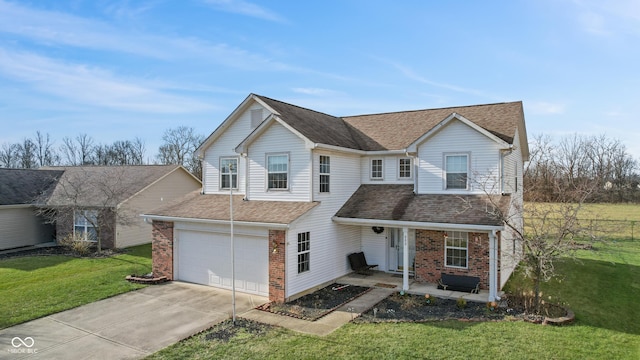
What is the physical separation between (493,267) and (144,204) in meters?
20.1

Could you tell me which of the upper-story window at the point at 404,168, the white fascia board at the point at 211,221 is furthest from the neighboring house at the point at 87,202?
the upper-story window at the point at 404,168

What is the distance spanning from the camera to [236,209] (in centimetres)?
1476

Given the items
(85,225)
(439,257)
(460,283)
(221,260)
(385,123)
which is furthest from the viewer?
(85,225)

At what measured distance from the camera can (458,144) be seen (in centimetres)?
1494

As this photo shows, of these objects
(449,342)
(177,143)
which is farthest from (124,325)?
(177,143)

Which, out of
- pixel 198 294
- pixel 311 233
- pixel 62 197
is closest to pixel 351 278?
pixel 311 233

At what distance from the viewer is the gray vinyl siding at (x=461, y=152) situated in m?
14.3

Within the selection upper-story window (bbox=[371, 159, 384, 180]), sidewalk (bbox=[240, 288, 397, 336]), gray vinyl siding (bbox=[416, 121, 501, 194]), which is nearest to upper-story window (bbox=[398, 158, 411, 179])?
upper-story window (bbox=[371, 159, 384, 180])

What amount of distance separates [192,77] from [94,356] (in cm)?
1410

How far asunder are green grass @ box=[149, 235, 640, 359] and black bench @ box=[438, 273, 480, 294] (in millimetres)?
2881

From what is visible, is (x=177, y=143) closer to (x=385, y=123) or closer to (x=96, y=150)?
(x=96, y=150)

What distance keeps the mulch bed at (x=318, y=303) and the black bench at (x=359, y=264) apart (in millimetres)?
1605

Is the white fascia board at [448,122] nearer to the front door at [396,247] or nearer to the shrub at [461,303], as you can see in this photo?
the front door at [396,247]

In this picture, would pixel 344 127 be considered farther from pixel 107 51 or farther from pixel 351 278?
pixel 107 51
